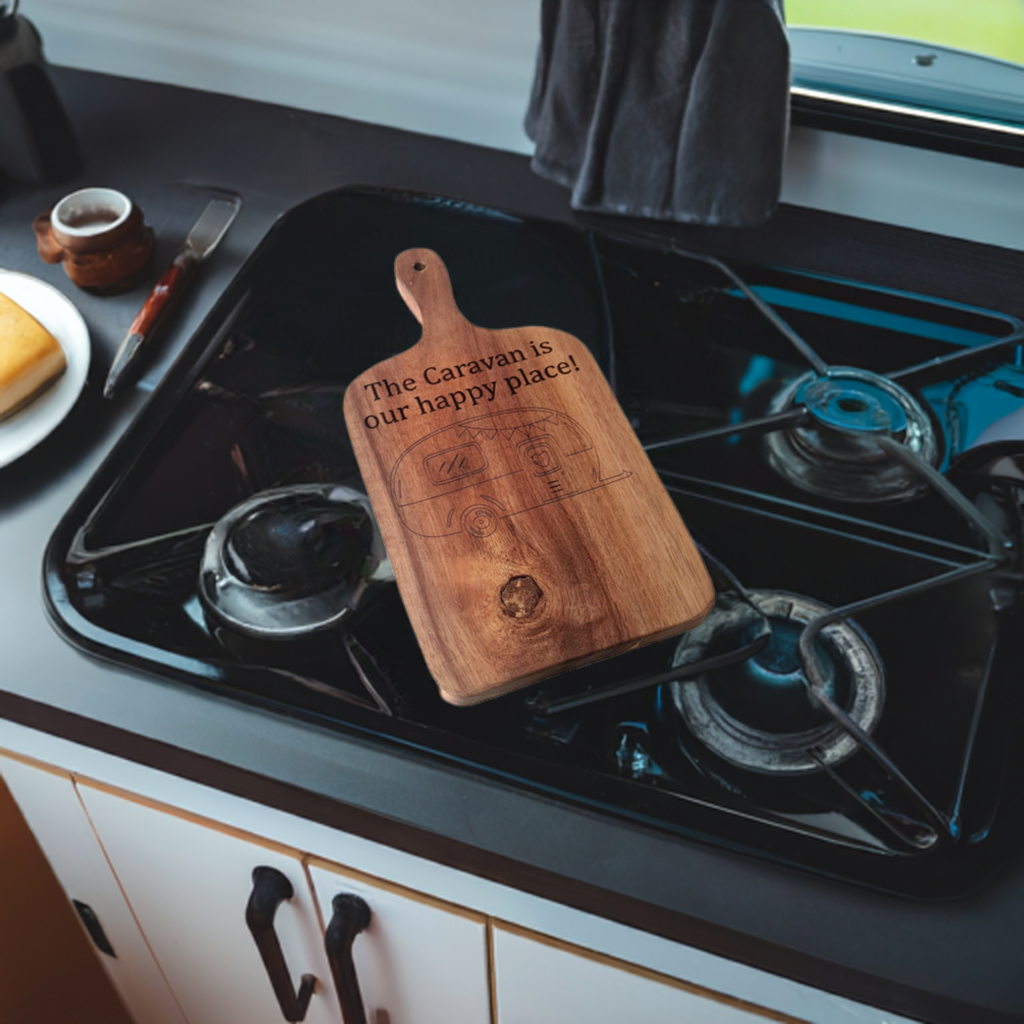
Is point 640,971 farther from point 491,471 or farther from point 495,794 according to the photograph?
point 491,471

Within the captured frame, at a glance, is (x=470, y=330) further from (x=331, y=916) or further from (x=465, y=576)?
(x=331, y=916)

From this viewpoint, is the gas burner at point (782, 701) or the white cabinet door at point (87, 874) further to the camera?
the white cabinet door at point (87, 874)

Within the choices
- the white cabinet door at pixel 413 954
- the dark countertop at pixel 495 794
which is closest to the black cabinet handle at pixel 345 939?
the white cabinet door at pixel 413 954

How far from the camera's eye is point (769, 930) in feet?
1.66

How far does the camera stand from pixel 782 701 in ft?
2.05

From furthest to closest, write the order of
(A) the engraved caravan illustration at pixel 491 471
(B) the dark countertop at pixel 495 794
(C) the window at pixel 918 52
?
(C) the window at pixel 918 52 → (A) the engraved caravan illustration at pixel 491 471 → (B) the dark countertop at pixel 495 794

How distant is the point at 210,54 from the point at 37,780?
76cm

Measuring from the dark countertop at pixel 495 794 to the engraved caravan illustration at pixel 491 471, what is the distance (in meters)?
0.15

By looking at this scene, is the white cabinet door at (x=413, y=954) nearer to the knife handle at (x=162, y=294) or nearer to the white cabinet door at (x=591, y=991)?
the white cabinet door at (x=591, y=991)

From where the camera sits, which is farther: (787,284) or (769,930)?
(787,284)

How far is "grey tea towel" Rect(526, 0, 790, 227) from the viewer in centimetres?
74

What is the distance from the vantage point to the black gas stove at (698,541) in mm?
579

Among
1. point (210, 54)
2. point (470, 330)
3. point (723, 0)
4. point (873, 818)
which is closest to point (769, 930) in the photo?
point (873, 818)

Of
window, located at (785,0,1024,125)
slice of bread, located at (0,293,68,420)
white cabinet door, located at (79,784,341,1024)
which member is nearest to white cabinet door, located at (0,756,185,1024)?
white cabinet door, located at (79,784,341,1024)
